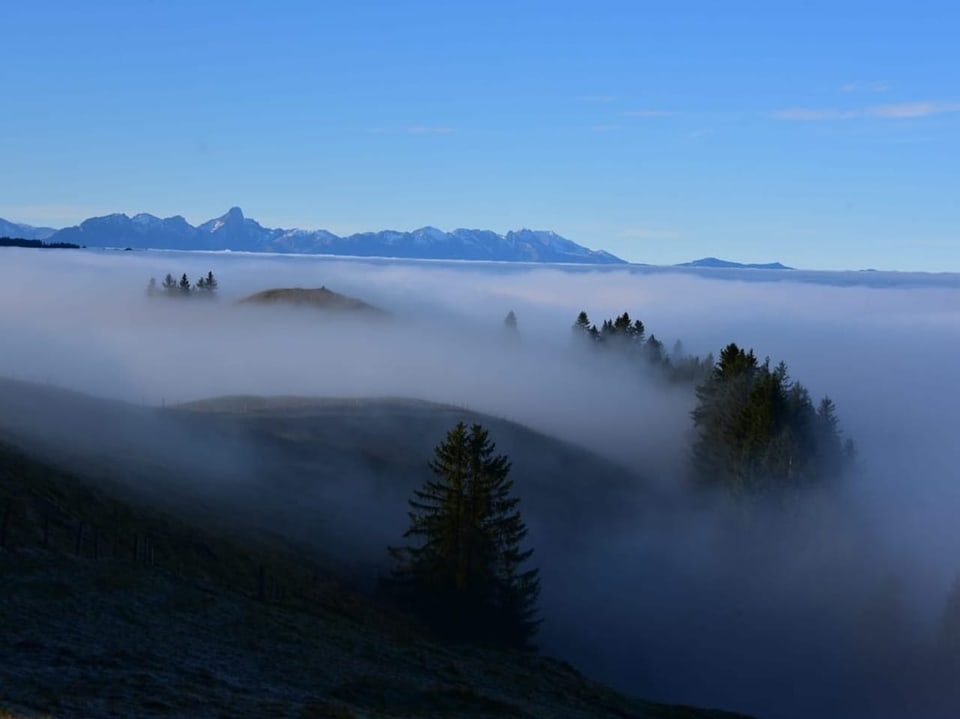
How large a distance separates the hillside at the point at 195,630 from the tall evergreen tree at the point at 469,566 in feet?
11.9

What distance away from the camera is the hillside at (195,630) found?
79.2 feet

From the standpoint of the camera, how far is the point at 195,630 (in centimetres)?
3197

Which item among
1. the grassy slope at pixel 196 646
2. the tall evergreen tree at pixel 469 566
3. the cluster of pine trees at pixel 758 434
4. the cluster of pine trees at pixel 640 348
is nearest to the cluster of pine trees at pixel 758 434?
the cluster of pine trees at pixel 758 434

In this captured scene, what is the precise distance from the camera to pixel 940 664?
6925cm

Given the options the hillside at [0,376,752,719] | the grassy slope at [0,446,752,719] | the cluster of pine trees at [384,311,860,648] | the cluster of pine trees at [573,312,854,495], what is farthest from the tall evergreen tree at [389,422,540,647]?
the cluster of pine trees at [573,312,854,495]

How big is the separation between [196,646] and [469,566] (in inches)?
1126

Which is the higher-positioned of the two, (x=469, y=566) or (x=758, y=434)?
(x=758, y=434)

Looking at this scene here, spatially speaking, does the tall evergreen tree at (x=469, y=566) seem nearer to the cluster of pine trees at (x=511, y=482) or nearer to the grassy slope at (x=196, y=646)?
the cluster of pine trees at (x=511, y=482)

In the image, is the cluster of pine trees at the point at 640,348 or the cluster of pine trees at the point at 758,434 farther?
the cluster of pine trees at the point at 640,348

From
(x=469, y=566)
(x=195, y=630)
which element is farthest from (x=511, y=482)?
(x=195, y=630)

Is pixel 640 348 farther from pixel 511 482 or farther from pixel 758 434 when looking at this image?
pixel 511 482

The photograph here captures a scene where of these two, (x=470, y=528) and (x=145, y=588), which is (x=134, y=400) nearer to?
(x=470, y=528)

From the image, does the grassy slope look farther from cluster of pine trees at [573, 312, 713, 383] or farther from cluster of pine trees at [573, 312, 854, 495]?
cluster of pine trees at [573, 312, 713, 383]

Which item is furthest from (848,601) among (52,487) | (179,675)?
(179,675)
